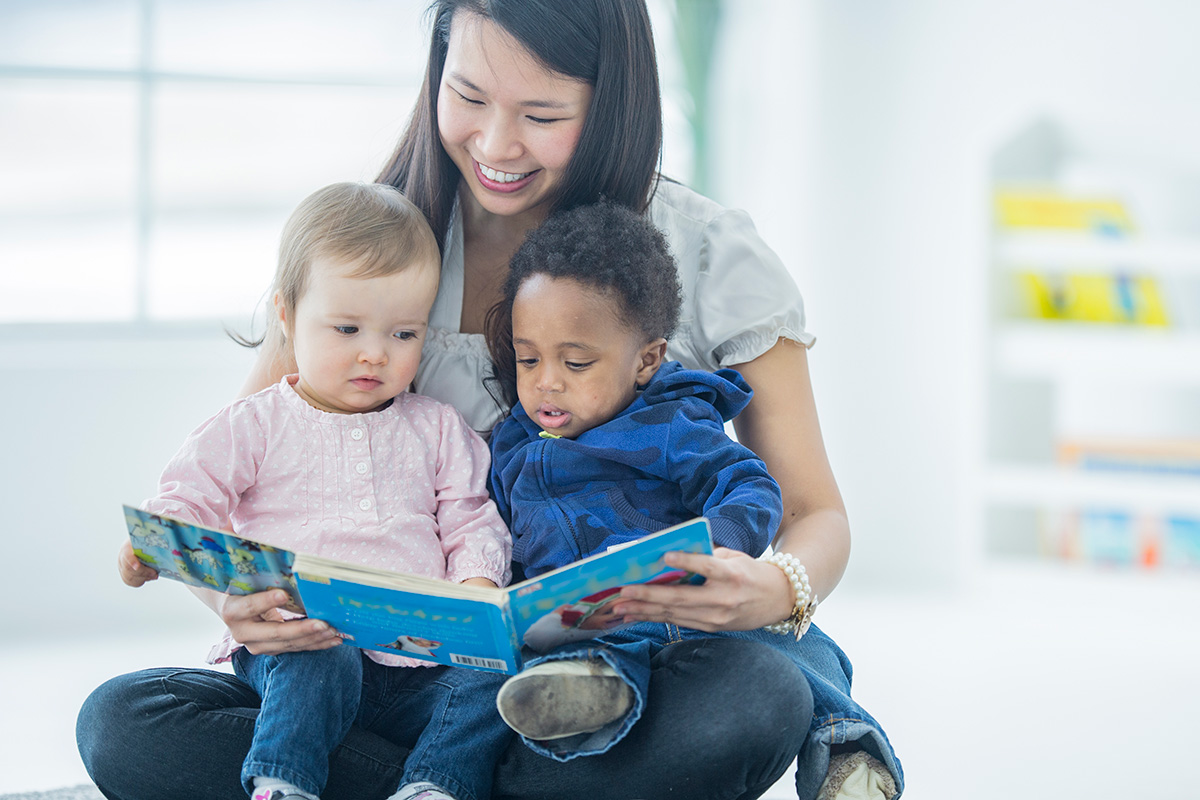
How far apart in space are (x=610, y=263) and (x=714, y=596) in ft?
1.63

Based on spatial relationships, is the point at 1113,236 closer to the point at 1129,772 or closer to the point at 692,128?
the point at 692,128

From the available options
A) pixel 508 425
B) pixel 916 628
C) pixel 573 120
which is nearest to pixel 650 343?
pixel 508 425

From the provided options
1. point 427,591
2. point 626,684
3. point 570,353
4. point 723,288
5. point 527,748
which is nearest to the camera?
point 427,591

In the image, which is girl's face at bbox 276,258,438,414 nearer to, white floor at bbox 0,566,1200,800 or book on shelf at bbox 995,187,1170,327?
white floor at bbox 0,566,1200,800

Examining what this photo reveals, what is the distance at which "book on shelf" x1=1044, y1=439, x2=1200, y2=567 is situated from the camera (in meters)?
3.02

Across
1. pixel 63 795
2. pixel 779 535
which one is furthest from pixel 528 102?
pixel 63 795

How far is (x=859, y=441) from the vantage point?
3492 mm

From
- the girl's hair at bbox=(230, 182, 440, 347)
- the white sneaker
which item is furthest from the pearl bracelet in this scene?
the girl's hair at bbox=(230, 182, 440, 347)

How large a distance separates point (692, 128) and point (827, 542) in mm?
2745

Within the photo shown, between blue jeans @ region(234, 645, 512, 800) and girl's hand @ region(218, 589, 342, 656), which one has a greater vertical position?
girl's hand @ region(218, 589, 342, 656)

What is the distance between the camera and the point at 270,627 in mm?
1138

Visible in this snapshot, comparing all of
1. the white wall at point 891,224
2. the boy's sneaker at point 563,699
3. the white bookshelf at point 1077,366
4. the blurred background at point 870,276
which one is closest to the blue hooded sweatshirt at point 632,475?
the boy's sneaker at point 563,699

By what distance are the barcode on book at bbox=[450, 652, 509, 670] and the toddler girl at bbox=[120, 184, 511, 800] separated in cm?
12

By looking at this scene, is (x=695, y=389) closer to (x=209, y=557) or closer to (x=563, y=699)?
(x=563, y=699)
